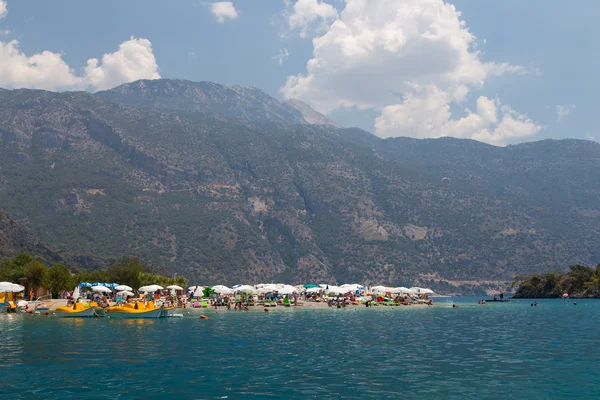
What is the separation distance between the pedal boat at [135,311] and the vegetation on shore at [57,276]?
22771 millimetres

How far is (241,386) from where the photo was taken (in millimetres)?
16656

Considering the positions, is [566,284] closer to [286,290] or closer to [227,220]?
[286,290]

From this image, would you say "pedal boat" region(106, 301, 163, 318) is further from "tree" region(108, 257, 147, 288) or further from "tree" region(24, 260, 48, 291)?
"tree" region(108, 257, 147, 288)

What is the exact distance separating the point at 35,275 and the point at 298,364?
182 ft

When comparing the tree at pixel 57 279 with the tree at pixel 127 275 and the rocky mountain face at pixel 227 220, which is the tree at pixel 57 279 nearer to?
the tree at pixel 127 275

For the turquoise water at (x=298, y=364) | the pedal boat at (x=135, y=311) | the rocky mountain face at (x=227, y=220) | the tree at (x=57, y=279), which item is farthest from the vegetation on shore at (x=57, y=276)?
the rocky mountain face at (x=227, y=220)

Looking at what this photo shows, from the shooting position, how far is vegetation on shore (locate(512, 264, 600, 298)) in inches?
4504

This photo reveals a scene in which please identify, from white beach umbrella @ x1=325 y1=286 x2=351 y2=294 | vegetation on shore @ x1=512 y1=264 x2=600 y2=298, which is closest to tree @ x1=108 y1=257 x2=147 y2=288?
white beach umbrella @ x1=325 y1=286 x2=351 y2=294

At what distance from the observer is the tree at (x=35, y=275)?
65938 millimetres

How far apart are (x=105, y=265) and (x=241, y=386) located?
397 ft

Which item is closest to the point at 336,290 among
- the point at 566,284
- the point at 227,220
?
the point at 566,284

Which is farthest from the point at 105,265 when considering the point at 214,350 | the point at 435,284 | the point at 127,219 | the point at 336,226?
the point at 214,350

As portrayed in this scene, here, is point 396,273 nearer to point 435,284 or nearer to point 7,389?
point 435,284

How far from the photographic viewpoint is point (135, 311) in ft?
159
